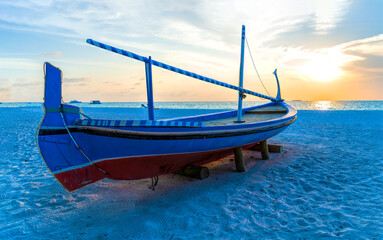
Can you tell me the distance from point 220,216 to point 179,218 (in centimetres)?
63

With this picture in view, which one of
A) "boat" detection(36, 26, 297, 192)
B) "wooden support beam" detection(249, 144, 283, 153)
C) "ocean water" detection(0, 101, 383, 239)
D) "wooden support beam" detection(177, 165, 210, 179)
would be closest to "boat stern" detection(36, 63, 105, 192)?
"boat" detection(36, 26, 297, 192)

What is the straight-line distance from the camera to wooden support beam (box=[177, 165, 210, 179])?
4762 millimetres

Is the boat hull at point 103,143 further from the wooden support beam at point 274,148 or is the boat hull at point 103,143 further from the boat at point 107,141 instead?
the wooden support beam at point 274,148

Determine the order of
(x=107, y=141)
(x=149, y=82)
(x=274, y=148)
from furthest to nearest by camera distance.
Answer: (x=274, y=148) → (x=149, y=82) → (x=107, y=141)

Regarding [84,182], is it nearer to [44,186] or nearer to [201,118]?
[44,186]

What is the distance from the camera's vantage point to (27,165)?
591 cm

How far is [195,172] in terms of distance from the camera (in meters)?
4.79

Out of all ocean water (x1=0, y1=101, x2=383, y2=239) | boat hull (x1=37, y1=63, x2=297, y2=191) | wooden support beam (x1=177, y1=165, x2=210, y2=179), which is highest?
boat hull (x1=37, y1=63, x2=297, y2=191)

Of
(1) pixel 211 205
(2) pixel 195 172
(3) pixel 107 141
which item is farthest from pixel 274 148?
(3) pixel 107 141

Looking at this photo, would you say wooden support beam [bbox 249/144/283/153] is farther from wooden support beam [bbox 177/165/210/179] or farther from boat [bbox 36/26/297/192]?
boat [bbox 36/26/297/192]

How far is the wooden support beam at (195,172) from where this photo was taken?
15.6ft

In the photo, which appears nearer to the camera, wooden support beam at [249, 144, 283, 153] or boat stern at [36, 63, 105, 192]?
boat stern at [36, 63, 105, 192]

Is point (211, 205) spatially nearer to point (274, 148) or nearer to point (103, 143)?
point (103, 143)

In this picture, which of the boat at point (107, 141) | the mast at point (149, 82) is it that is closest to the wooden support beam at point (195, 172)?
the boat at point (107, 141)
